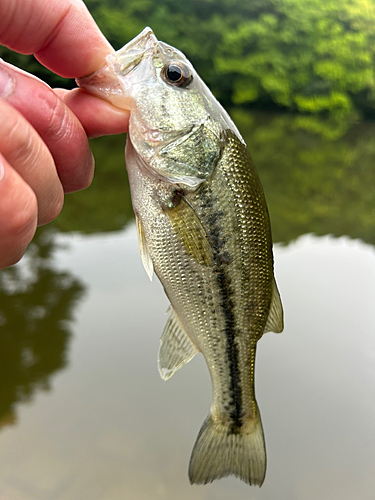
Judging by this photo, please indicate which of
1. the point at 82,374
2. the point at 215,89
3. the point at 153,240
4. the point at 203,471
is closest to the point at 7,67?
the point at 153,240

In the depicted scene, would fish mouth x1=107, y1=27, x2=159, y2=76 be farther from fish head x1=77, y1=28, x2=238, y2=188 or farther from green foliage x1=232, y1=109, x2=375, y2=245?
green foliage x1=232, y1=109, x2=375, y2=245

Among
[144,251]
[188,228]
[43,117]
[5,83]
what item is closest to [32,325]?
[144,251]

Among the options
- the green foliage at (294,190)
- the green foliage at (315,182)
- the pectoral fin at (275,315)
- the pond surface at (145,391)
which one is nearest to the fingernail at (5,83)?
the pectoral fin at (275,315)

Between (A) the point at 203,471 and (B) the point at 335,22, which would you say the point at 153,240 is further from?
(B) the point at 335,22

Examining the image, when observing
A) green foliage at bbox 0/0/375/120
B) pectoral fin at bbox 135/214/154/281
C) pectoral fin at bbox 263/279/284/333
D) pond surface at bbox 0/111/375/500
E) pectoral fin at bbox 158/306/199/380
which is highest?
green foliage at bbox 0/0/375/120

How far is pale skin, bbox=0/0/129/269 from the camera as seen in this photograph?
4.00 ft

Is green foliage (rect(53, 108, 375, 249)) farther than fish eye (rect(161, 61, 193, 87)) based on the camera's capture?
Yes

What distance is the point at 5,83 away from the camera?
1.31m

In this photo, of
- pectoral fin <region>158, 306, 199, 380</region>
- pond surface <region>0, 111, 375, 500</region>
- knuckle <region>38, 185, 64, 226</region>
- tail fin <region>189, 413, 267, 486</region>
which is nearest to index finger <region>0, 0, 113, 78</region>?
knuckle <region>38, 185, 64, 226</region>

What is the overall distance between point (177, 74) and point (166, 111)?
16 cm

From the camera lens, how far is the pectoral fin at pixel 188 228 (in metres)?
1.65

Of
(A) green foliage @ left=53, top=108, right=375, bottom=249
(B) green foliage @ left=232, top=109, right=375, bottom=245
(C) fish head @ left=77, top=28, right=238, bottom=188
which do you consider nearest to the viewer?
(C) fish head @ left=77, top=28, right=238, bottom=188

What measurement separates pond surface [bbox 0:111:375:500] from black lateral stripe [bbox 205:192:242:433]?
1683 mm

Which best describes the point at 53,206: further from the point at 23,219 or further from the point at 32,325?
the point at 32,325
